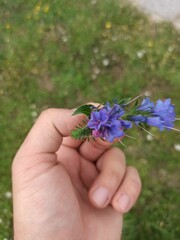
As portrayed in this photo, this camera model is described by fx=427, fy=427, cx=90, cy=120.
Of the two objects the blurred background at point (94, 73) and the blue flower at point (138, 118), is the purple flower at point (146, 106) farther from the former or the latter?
the blurred background at point (94, 73)

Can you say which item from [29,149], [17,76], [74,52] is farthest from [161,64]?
[29,149]

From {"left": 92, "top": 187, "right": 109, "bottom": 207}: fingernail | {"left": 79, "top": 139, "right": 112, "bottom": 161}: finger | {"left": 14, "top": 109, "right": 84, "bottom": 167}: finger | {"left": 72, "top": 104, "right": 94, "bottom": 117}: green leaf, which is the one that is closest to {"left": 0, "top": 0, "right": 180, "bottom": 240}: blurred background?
{"left": 79, "top": 139, "right": 112, "bottom": 161}: finger

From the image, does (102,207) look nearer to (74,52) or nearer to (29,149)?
(29,149)

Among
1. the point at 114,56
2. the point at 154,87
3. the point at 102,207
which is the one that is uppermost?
the point at 114,56

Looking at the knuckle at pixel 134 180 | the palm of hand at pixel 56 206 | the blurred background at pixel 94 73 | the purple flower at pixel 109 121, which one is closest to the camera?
the purple flower at pixel 109 121

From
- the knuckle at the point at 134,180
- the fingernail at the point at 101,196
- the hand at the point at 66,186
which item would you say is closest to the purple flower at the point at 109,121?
the hand at the point at 66,186
